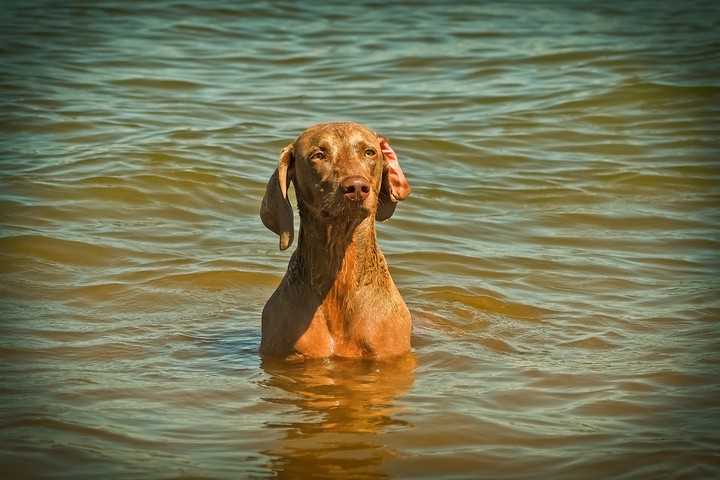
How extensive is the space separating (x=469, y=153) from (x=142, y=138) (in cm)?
317

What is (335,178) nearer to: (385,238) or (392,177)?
(392,177)

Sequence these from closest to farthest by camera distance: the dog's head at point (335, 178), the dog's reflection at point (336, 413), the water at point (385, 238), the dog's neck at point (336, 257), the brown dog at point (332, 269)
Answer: the dog's reflection at point (336, 413) → the water at point (385, 238) → the dog's head at point (335, 178) → the brown dog at point (332, 269) → the dog's neck at point (336, 257)

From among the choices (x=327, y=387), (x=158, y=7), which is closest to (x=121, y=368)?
(x=327, y=387)

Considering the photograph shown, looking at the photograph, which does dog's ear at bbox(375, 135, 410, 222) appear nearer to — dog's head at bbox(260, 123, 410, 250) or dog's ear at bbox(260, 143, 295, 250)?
dog's head at bbox(260, 123, 410, 250)

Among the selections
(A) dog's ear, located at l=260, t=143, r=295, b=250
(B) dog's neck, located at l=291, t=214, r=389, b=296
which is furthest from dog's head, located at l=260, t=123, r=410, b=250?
(B) dog's neck, located at l=291, t=214, r=389, b=296

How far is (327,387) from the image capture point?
622 cm

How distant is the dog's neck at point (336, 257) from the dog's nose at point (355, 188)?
0.41 meters

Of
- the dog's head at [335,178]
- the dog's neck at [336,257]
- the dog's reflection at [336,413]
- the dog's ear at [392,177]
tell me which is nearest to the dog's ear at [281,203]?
the dog's head at [335,178]

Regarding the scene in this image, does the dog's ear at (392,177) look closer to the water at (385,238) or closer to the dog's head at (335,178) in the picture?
the dog's head at (335,178)

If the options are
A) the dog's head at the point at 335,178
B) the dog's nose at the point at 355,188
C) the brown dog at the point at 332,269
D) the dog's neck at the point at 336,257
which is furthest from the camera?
the dog's neck at the point at 336,257

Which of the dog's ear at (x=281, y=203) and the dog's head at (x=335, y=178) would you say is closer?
the dog's head at (x=335, y=178)

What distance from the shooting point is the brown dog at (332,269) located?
634 centimetres

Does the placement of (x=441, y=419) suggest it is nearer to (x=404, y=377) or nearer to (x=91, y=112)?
(x=404, y=377)

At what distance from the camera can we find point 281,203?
253 inches
